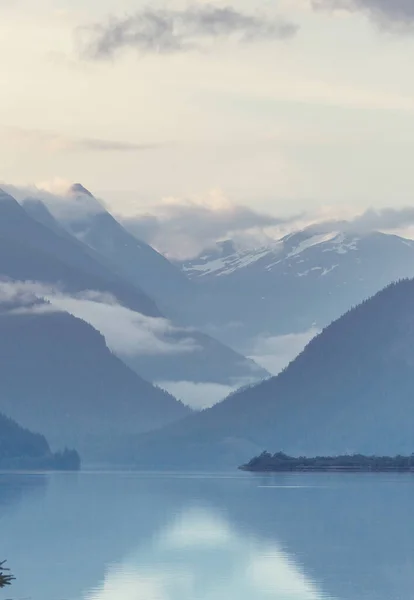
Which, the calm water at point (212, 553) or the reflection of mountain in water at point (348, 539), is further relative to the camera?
the reflection of mountain in water at point (348, 539)

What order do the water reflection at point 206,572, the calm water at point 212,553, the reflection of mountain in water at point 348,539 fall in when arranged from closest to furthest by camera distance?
the water reflection at point 206,572
the calm water at point 212,553
the reflection of mountain in water at point 348,539

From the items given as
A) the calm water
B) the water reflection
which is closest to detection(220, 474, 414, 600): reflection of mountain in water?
the calm water

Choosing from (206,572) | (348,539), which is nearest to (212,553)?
(206,572)

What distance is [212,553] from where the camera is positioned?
136 metres

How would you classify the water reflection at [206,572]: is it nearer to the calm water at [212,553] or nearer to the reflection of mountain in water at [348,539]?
the calm water at [212,553]

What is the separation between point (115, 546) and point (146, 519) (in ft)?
108

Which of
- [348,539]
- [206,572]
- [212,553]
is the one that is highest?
[348,539]

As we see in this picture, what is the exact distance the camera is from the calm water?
369 feet

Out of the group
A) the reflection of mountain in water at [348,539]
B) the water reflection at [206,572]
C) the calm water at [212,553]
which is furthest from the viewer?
the reflection of mountain in water at [348,539]

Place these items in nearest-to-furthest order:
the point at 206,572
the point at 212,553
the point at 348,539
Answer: the point at 206,572
the point at 212,553
the point at 348,539

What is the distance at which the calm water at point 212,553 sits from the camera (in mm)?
112562

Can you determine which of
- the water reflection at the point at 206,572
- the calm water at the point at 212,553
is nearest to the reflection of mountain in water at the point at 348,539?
the calm water at the point at 212,553

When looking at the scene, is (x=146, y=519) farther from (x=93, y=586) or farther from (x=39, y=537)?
(x=93, y=586)

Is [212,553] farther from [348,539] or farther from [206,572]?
[348,539]
